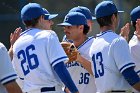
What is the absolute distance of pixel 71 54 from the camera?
529 cm

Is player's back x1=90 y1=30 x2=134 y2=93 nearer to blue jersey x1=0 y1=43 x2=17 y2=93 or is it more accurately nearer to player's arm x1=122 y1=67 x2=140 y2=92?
player's arm x1=122 y1=67 x2=140 y2=92

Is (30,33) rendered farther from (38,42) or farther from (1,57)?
(1,57)

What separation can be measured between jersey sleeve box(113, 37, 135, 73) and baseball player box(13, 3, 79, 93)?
45cm

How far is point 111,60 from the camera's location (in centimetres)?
489

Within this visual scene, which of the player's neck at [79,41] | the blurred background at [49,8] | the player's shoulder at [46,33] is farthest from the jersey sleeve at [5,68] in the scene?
the blurred background at [49,8]

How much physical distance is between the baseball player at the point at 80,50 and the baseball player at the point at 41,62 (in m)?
0.61

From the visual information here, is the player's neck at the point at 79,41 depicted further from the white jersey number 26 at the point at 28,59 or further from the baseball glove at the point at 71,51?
the white jersey number 26 at the point at 28,59

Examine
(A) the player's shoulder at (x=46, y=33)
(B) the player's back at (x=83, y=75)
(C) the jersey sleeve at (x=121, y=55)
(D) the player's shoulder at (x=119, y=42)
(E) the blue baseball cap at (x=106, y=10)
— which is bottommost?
(B) the player's back at (x=83, y=75)

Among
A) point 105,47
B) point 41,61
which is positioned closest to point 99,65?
point 105,47

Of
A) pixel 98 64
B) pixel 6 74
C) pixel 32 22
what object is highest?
pixel 32 22

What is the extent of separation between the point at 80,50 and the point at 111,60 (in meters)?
0.86

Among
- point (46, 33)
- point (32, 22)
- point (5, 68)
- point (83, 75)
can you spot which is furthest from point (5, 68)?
point (83, 75)

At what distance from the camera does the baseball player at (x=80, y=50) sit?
18.4 ft

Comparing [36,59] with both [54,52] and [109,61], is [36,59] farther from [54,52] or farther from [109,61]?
[109,61]
